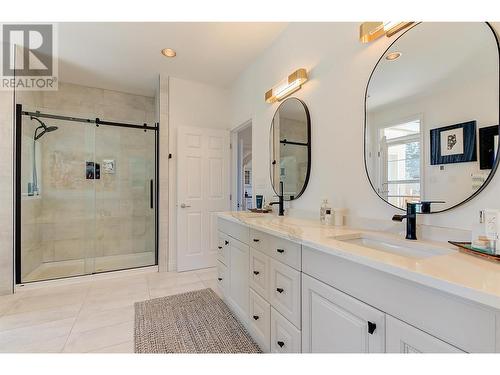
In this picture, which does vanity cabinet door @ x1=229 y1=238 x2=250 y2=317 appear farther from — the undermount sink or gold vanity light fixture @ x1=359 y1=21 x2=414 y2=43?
gold vanity light fixture @ x1=359 y1=21 x2=414 y2=43

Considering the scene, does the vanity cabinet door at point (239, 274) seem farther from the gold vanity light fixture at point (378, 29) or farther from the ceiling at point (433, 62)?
the gold vanity light fixture at point (378, 29)

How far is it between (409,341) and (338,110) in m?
1.41

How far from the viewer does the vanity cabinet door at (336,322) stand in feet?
2.71

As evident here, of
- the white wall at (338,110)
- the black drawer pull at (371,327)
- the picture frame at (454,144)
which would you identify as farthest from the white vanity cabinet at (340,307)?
the picture frame at (454,144)

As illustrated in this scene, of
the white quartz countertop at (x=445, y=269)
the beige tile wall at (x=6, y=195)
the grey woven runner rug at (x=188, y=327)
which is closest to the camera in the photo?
the white quartz countertop at (x=445, y=269)

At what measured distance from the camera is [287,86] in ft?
6.78

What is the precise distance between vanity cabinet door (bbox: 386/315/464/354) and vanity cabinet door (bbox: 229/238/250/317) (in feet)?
3.36

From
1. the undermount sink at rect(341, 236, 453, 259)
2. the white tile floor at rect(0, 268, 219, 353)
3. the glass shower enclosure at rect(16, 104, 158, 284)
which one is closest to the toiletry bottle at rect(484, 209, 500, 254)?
the undermount sink at rect(341, 236, 453, 259)

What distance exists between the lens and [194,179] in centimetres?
319

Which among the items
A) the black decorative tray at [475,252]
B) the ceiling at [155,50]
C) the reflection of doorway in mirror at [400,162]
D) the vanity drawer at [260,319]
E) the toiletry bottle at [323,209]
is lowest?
Answer: the vanity drawer at [260,319]

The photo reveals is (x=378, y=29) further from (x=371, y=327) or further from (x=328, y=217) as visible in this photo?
(x=371, y=327)

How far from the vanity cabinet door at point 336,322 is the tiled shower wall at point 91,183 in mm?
2889

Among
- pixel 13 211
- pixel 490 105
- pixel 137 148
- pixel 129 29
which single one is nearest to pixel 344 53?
pixel 490 105

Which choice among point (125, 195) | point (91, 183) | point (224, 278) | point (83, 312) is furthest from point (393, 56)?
point (91, 183)
